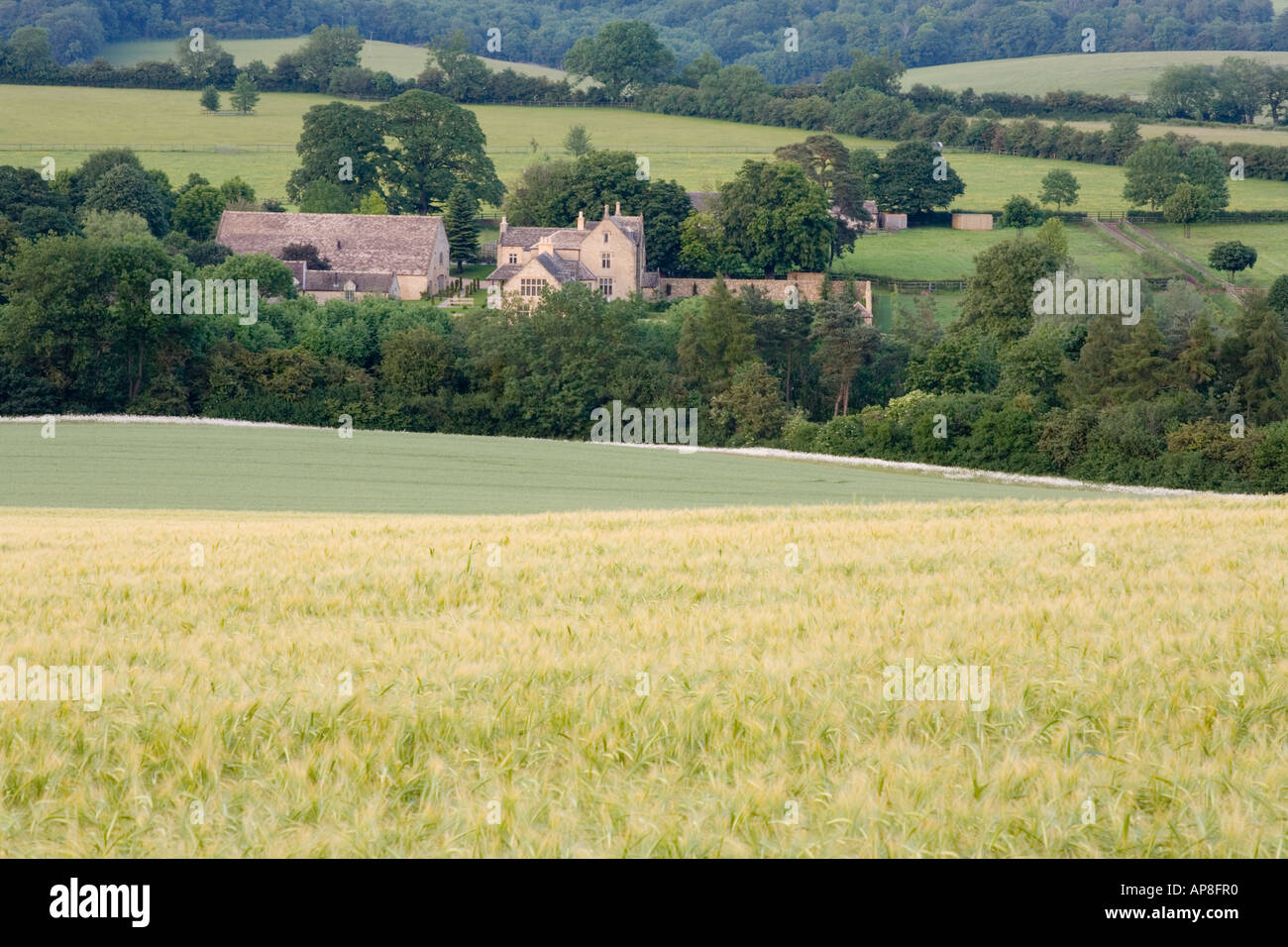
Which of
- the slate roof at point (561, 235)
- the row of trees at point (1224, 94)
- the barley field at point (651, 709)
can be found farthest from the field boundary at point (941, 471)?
the row of trees at point (1224, 94)

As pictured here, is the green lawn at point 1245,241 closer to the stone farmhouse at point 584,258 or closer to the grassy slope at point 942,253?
the grassy slope at point 942,253

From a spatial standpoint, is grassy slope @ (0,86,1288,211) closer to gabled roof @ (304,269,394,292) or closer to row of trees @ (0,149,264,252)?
row of trees @ (0,149,264,252)

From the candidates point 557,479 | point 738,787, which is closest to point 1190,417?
point 557,479

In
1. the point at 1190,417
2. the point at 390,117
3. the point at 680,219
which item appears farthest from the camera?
the point at 390,117

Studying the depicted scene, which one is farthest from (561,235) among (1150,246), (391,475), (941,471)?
(391,475)

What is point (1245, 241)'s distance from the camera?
118 metres

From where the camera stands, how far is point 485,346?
252ft

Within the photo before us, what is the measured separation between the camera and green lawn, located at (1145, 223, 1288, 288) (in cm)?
10869

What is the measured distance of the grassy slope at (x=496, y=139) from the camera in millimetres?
137750

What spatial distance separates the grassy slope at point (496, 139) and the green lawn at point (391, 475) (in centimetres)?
8334

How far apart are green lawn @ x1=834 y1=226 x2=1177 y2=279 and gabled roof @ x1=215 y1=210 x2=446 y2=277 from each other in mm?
34121
